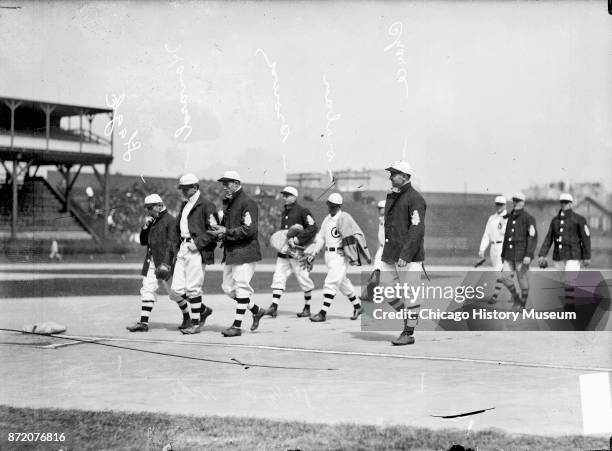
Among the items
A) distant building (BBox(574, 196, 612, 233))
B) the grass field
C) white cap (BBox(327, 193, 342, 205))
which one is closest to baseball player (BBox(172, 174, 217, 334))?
white cap (BBox(327, 193, 342, 205))

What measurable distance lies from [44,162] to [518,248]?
3031cm

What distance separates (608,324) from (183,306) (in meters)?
6.44

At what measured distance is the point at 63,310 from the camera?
13266 millimetres

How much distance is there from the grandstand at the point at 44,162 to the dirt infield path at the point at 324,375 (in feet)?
83.9

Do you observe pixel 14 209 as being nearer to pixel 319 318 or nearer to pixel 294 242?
pixel 294 242

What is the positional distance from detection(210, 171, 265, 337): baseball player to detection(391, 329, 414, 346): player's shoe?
220 centimetres

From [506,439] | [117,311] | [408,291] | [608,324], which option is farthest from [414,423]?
[117,311]

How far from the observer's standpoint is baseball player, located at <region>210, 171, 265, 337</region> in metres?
10.4

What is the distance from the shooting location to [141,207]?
142 ft

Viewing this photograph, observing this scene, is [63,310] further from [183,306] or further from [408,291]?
[408,291]

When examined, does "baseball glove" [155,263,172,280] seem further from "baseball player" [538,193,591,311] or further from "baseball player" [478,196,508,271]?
"baseball player" [478,196,508,271]

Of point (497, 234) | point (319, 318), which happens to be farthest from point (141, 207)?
point (319, 318)

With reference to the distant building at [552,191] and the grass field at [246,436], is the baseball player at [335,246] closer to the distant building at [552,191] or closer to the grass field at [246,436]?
the grass field at [246,436]

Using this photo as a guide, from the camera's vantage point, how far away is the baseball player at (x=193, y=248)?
10.8m
